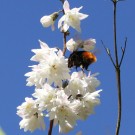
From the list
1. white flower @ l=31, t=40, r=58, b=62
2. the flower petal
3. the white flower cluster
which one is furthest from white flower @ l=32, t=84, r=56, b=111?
the flower petal

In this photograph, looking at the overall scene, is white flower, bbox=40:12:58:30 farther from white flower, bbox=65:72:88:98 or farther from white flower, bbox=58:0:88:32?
white flower, bbox=65:72:88:98

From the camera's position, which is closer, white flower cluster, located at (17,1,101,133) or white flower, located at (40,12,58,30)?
white flower cluster, located at (17,1,101,133)

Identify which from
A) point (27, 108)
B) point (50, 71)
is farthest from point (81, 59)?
point (27, 108)

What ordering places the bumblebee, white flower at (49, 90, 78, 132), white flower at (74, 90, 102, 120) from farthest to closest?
the bumblebee
white flower at (74, 90, 102, 120)
white flower at (49, 90, 78, 132)

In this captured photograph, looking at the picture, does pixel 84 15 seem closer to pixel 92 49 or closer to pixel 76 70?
pixel 92 49

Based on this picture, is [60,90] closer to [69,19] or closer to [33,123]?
[33,123]

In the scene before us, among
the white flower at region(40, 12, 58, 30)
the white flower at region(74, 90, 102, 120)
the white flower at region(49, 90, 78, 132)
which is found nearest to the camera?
the white flower at region(49, 90, 78, 132)

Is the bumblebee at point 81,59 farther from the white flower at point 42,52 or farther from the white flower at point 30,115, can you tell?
the white flower at point 30,115

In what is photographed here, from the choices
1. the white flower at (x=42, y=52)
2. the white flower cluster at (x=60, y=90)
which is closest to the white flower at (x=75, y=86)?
the white flower cluster at (x=60, y=90)
